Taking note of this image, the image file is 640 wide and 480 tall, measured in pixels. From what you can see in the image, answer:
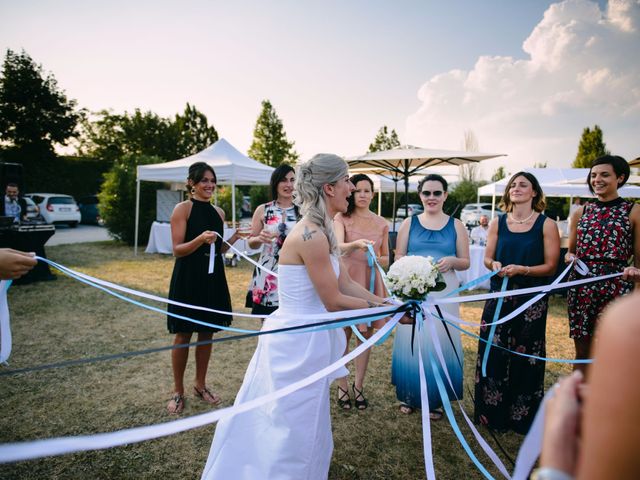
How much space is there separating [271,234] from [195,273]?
832 mm

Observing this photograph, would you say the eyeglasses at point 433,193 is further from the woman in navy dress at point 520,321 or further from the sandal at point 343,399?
the sandal at point 343,399

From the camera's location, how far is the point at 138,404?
3641mm

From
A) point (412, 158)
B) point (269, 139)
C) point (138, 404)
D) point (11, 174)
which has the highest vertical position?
point (269, 139)

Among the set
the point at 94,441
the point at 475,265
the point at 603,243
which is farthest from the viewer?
the point at 475,265

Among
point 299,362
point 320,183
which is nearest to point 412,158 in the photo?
point 320,183

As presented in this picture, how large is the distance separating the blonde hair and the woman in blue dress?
155 cm

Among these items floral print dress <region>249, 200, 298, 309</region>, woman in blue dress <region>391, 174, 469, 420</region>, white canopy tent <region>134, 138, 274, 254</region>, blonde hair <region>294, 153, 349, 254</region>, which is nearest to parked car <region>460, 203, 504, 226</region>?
white canopy tent <region>134, 138, 274, 254</region>

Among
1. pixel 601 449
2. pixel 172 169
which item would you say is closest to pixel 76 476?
pixel 601 449

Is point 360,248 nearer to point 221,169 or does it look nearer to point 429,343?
point 429,343

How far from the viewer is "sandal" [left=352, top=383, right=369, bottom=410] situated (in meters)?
3.72

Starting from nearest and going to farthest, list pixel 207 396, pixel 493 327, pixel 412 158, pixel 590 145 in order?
pixel 493 327 → pixel 207 396 → pixel 412 158 → pixel 590 145

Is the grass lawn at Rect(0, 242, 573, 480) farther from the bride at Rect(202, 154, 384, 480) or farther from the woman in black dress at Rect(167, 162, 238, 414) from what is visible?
the bride at Rect(202, 154, 384, 480)

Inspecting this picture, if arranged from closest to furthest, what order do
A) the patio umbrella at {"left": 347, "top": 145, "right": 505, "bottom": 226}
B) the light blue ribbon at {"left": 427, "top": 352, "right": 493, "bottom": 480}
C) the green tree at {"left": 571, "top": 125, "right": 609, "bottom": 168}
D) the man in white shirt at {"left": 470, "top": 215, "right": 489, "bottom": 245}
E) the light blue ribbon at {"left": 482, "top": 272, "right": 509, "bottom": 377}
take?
1. the light blue ribbon at {"left": 427, "top": 352, "right": 493, "bottom": 480}
2. the light blue ribbon at {"left": 482, "top": 272, "right": 509, "bottom": 377}
3. the patio umbrella at {"left": 347, "top": 145, "right": 505, "bottom": 226}
4. the man in white shirt at {"left": 470, "top": 215, "right": 489, "bottom": 245}
5. the green tree at {"left": 571, "top": 125, "right": 609, "bottom": 168}

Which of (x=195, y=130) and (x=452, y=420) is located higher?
(x=195, y=130)
